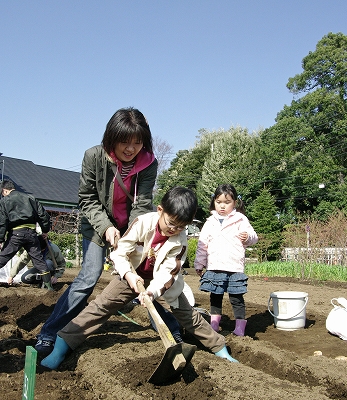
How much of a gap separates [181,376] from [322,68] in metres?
33.1

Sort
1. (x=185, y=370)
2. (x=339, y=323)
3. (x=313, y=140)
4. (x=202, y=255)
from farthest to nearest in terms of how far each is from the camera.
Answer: (x=313, y=140) → (x=202, y=255) → (x=339, y=323) → (x=185, y=370)

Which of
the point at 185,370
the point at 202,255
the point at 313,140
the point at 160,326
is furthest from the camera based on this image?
the point at 313,140

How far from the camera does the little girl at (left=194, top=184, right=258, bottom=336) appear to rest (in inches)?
187

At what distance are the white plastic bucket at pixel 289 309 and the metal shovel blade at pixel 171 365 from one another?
250cm

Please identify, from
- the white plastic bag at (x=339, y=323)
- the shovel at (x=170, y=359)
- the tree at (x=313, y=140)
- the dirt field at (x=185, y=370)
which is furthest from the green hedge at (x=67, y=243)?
the tree at (x=313, y=140)

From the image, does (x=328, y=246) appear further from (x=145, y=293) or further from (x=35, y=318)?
(x=145, y=293)

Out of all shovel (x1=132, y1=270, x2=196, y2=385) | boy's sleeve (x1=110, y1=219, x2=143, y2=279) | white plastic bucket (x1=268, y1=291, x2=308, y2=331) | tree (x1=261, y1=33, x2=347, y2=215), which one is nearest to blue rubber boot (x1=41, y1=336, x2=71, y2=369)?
boy's sleeve (x1=110, y1=219, x2=143, y2=279)

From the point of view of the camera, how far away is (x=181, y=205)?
10.3ft

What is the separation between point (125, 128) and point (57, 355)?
1667 millimetres

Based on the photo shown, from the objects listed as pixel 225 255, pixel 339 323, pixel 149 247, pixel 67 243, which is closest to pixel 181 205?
pixel 149 247

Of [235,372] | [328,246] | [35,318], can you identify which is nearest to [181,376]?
[235,372]

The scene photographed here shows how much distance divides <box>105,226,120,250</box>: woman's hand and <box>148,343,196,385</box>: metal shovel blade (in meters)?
0.98

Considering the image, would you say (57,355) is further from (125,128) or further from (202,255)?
(202,255)

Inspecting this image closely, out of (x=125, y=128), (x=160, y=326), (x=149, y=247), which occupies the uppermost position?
(x=125, y=128)
